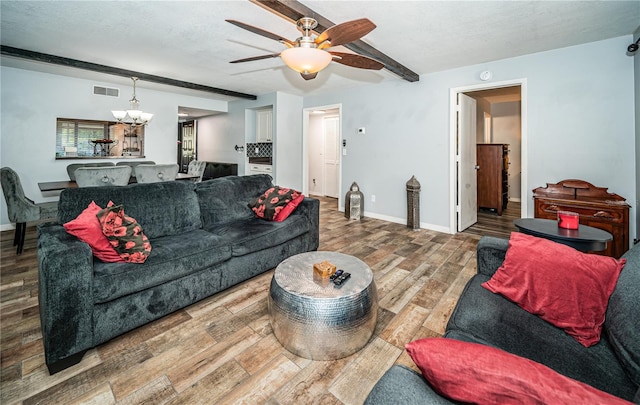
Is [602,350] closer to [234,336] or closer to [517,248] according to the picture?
[517,248]

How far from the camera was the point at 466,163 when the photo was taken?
4.56 metres

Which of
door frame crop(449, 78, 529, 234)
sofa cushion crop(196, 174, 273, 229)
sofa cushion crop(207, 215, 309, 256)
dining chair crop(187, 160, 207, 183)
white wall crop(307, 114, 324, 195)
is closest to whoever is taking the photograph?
sofa cushion crop(207, 215, 309, 256)

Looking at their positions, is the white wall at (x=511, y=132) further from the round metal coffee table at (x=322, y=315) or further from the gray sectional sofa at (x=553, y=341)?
the round metal coffee table at (x=322, y=315)

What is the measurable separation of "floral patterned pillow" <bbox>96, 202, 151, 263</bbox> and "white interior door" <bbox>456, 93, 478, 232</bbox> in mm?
4156

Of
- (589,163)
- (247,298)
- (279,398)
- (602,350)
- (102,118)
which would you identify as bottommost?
(279,398)

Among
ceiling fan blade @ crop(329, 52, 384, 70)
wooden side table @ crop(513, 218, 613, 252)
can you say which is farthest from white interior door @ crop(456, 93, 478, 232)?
ceiling fan blade @ crop(329, 52, 384, 70)

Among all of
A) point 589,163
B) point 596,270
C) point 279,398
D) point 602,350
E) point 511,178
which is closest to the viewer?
point 602,350

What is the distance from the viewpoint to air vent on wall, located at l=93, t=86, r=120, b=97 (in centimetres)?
507

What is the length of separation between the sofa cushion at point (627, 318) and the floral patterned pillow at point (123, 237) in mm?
2475

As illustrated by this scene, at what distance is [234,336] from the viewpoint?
75.2 inches

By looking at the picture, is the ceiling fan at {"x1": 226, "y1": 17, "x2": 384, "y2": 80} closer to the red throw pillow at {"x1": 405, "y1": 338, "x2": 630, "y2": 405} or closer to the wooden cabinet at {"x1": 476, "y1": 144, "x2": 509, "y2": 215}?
the red throw pillow at {"x1": 405, "y1": 338, "x2": 630, "y2": 405}

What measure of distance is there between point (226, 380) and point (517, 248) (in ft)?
5.64

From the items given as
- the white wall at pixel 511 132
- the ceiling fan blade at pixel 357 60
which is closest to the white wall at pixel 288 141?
the ceiling fan blade at pixel 357 60

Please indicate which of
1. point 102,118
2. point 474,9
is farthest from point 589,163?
point 102,118
